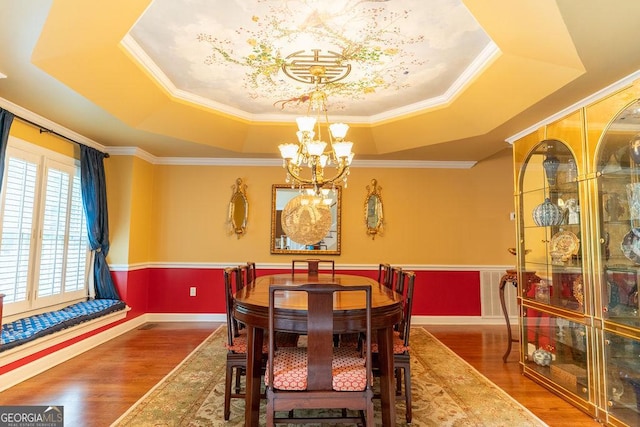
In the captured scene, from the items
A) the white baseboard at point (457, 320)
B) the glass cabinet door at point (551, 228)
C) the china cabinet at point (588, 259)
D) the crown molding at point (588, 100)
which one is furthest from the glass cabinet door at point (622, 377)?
the white baseboard at point (457, 320)

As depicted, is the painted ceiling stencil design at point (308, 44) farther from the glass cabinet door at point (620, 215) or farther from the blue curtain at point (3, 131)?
the blue curtain at point (3, 131)

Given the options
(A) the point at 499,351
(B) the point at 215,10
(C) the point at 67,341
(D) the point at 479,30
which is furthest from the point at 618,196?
(C) the point at 67,341

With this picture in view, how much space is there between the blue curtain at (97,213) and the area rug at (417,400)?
1.77 m

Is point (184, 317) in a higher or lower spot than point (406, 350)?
lower

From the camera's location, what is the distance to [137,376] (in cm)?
302

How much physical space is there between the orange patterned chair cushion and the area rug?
688 millimetres

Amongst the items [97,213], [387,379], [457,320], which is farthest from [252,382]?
[457,320]

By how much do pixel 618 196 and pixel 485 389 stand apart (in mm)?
1764

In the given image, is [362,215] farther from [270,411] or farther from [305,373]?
[270,411]

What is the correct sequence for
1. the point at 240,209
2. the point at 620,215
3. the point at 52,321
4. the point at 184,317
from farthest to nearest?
the point at 240,209 < the point at 184,317 < the point at 52,321 < the point at 620,215

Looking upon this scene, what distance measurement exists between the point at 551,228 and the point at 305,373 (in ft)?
8.45

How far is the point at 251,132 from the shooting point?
445 cm

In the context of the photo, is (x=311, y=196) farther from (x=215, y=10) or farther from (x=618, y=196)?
(x=618, y=196)

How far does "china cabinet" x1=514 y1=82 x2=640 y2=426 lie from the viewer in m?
2.35
